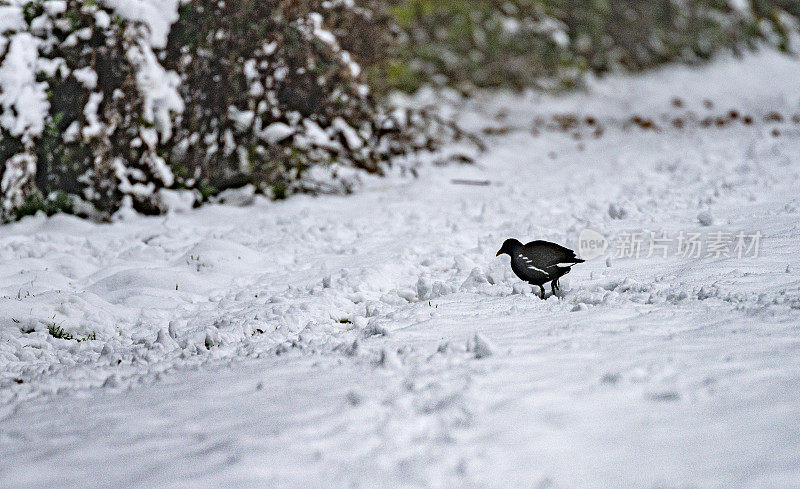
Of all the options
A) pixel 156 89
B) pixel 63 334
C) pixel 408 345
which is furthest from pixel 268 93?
pixel 408 345

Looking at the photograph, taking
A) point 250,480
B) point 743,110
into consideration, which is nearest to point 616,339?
point 250,480

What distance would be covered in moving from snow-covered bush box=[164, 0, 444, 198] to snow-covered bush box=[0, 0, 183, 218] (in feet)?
0.88

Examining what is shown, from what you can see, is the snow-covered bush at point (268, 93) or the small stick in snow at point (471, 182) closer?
the snow-covered bush at point (268, 93)

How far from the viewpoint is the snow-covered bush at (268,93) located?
6023 millimetres

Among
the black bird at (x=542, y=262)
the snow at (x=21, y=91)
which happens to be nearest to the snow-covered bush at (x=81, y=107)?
the snow at (x=21, y=91)

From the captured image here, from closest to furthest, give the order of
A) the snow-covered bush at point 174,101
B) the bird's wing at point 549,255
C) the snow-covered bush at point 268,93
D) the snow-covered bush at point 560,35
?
the bird's wing at point 549,255, the snow-covered bush at point 174,101, the snow-covered bush at point 268,93, the snow-covered bush at point 560,35

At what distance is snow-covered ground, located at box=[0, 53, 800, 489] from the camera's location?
2.04m

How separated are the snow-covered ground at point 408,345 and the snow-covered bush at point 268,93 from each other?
444 mm

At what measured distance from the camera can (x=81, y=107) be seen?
5.51 m

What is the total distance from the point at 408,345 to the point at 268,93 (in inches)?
159

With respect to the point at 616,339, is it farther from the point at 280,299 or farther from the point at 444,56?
the point at 444,56

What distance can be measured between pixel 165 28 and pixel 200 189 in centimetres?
138

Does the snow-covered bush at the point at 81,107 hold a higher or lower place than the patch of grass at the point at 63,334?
higher

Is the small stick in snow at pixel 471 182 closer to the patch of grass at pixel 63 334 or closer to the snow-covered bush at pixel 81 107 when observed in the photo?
the snow-covered bush at pixel 81 107
